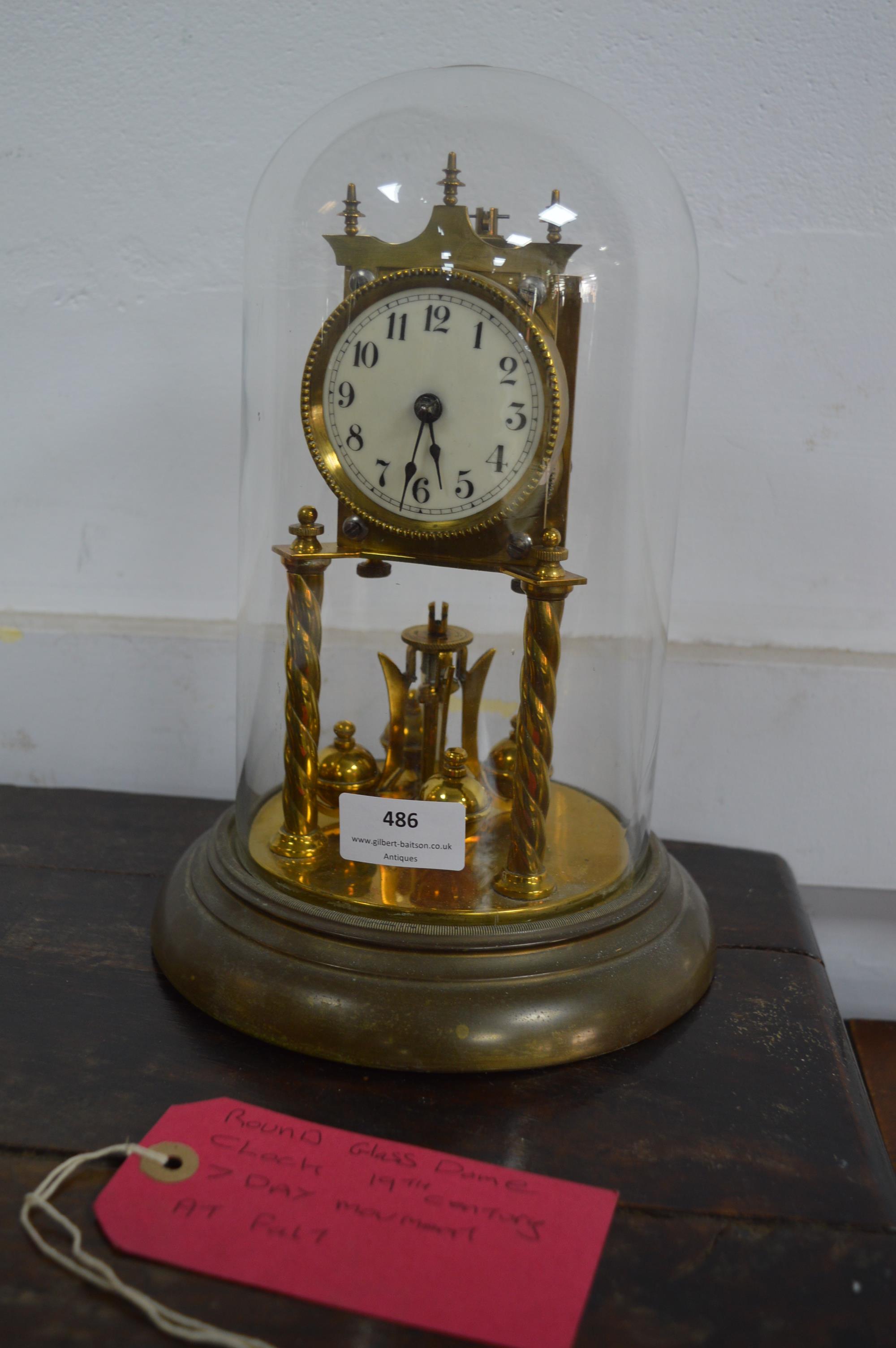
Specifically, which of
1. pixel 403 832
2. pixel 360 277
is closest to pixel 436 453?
pixel 360 277

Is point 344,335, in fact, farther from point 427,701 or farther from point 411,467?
point 427,701

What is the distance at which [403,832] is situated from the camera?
2.19ft

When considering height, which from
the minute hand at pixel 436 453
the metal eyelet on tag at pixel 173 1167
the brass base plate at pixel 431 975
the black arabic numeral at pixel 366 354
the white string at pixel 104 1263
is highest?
the black arabic numeral at pixel 366 354

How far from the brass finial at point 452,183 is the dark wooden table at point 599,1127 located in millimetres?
509

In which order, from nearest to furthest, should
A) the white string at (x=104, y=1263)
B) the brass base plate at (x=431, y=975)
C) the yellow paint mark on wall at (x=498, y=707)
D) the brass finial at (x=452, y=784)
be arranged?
the white string at (x=104, y=1263)
the brass base plate at (x=431, y=975)
the brass finial at (x=452, y=784)
the yellow paint mark on wall at (x=498, y=707)

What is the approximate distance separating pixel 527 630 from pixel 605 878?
0.60 ft

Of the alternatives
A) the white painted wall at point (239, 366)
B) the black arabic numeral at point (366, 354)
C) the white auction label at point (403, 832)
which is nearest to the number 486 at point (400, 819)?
the white auction label at point (403, 832)

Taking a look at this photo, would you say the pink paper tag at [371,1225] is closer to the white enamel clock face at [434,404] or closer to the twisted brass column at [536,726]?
the twisted brass column at [536,726]

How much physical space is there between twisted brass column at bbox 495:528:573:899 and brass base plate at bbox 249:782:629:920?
17mm

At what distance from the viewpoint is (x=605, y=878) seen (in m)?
0.72

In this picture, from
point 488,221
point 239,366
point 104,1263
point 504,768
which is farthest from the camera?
point 239,366

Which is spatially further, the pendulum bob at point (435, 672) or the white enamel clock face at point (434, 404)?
the pendulum bob at point (435, 672)

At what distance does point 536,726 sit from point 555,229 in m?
0.31

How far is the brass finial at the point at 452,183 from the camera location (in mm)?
653
